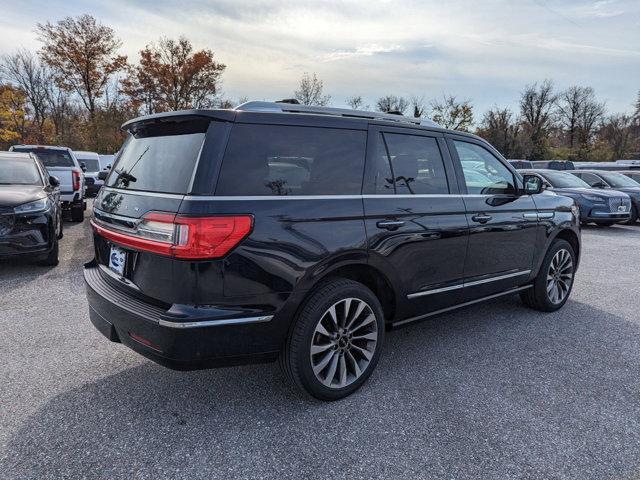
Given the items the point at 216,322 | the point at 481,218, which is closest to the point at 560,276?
the point at 481,218

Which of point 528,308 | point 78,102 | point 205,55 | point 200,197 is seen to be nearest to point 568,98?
point 205,55

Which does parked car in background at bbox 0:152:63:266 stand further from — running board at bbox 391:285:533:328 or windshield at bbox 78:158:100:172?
windshield at bbox 78:158:100:172

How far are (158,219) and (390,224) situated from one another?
5.02 feet

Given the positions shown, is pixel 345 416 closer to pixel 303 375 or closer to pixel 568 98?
pixel 303 375

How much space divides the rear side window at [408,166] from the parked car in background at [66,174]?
30.1 feet

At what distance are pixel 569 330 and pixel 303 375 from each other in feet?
9.87

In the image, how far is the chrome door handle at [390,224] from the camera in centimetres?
297

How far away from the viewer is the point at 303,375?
106 inches

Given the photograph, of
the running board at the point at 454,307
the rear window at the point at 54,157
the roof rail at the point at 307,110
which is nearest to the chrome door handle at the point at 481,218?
the running board at the point at 454,307

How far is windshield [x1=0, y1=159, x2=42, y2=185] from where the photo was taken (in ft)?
21.3

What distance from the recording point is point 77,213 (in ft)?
35.4

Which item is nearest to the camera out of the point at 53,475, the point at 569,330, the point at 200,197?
the point at 53,475

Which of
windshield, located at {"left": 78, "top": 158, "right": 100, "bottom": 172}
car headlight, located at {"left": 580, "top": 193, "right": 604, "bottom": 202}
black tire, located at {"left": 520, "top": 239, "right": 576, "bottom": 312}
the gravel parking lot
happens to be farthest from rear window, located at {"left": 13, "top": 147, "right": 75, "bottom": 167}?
car headlight, located at {"left": 580, "top": 193, "right": 604, "bottom": 202}

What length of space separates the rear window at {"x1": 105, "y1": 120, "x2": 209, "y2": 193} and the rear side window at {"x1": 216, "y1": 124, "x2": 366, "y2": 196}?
21cm
